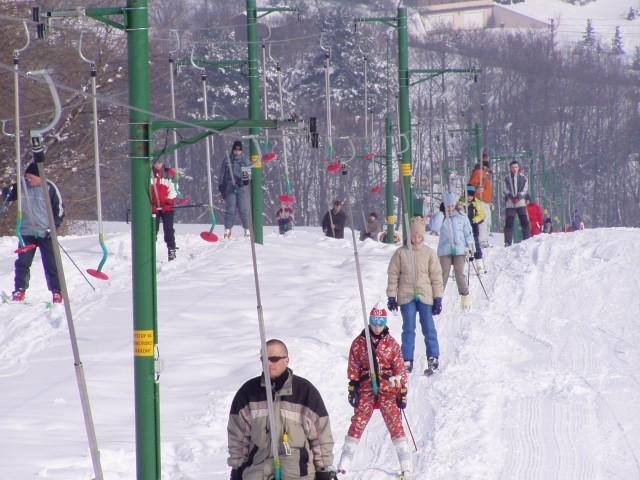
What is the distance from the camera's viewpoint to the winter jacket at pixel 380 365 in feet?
30.1

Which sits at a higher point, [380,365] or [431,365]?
[380,365]

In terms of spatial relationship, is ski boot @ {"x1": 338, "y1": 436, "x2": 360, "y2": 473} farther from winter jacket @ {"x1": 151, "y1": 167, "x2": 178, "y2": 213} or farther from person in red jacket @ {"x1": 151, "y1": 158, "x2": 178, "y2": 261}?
winter jacket @ {"x1": 151, "y1": 167, "x2": 178, "y2": 213}

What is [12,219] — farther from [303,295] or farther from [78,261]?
[303,295]

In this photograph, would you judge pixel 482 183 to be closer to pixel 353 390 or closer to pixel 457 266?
pixel 457 266

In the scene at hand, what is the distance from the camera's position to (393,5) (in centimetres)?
14200

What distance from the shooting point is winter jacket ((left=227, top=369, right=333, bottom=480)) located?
648 cm

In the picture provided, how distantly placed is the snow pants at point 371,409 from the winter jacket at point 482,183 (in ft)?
40.0

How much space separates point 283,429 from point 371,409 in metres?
2.85

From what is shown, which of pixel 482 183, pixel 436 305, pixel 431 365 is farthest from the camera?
pixel 482 183

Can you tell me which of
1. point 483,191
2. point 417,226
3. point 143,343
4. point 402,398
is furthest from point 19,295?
point 483,191

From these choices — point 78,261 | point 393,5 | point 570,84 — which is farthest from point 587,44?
point 78,261

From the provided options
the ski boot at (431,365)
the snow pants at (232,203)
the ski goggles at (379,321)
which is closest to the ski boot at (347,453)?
the ski goggles at (379,321)

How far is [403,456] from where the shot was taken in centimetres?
902

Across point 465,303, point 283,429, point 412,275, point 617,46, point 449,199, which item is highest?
point 617,46
